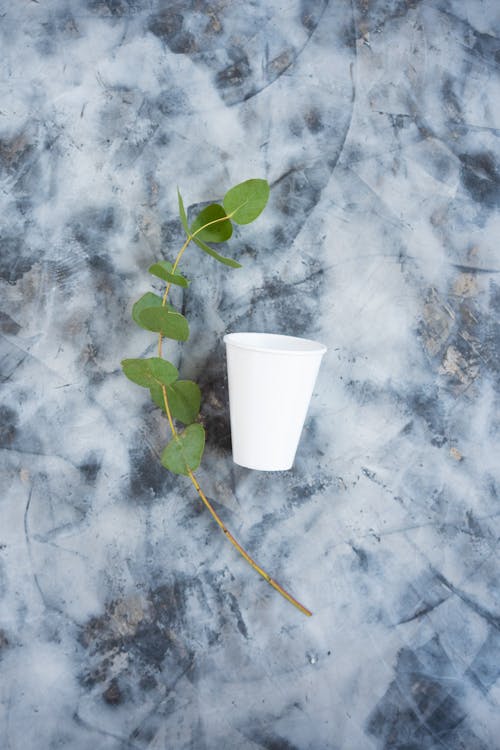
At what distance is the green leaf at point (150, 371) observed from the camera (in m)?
0.92

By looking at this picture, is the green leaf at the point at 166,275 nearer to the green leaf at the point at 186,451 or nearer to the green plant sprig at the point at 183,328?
the green plant sprig at the point at 183,328

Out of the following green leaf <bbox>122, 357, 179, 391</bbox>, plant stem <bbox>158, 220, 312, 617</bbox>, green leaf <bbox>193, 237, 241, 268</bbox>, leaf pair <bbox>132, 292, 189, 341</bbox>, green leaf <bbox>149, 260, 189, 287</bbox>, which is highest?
green leaf <bbox>193, 237, 241, 268</bbox>

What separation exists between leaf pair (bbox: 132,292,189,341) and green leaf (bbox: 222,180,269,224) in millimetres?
196

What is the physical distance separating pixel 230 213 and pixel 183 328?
0.21 metres

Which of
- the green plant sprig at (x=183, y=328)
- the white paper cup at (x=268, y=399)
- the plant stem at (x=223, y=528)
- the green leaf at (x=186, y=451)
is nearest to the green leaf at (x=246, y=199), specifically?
the green plant sprig at (x=183, y=328)

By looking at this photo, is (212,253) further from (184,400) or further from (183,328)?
(184,400)

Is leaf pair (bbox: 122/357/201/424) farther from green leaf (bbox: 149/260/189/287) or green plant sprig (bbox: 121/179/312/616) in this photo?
→ green leaf (bbox: 149/260/189/287)

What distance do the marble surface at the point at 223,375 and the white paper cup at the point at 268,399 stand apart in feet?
0.36

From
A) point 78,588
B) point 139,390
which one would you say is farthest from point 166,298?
point 78,588

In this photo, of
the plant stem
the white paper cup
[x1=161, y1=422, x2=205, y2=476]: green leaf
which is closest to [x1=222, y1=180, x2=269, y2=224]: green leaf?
Answer: the plant stem

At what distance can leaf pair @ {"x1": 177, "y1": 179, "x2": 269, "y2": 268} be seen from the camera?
3.10ft

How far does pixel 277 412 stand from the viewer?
92cm

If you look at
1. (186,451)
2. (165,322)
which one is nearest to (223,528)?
(186,451)

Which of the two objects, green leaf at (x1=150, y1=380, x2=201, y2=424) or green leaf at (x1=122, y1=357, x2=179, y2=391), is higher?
green leaf at (x1=122, y1=357, x2=179, y2=391)
